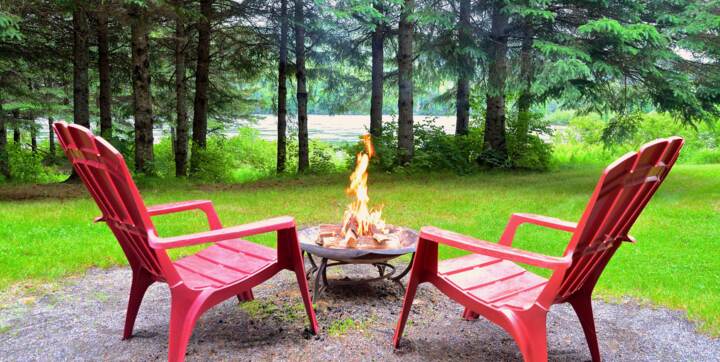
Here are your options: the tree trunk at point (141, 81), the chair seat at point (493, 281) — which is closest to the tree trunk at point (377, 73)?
the tree trunk at point (141, 81)

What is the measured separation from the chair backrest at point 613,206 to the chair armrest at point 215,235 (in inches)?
52.0

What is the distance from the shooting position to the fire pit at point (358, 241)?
10.4ft

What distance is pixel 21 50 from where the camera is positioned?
10328mm

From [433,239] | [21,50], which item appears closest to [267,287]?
[433,239]

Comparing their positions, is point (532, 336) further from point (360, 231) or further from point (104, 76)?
point (104, 76)

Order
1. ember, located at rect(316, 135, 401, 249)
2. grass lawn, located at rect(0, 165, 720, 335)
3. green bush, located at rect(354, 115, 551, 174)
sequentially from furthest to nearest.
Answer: green bush, located at rect(354, 115, 551, 174) < grass lawn, located at rect(0, 165, 720, 335) < ember, located at rect(316, 135, 401, 249)

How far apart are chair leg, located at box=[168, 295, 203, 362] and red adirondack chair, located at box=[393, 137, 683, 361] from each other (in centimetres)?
104

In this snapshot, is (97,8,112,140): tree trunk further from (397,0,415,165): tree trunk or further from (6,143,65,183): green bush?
(397,0,415,165): tree trunk

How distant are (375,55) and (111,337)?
36.8ft

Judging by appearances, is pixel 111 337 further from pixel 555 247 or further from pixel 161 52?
pixel 161 52

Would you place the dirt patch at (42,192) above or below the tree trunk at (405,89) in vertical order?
below

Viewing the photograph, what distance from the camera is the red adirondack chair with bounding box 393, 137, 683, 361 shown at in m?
2.14

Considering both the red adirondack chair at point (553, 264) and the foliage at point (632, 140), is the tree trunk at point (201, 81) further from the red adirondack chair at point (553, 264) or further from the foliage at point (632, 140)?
the red adirondack chair at point (553, 264)

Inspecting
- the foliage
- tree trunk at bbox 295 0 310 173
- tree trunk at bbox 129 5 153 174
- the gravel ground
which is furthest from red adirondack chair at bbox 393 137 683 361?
the foliage
